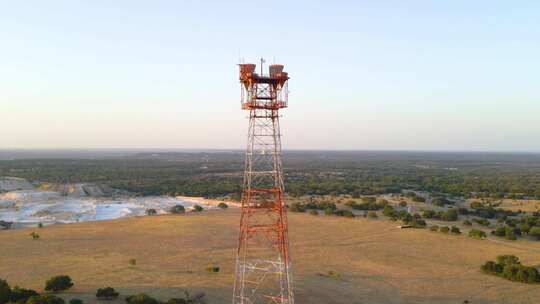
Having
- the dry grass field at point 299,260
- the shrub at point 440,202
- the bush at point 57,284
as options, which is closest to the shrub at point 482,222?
the dry grass field at point 299,260

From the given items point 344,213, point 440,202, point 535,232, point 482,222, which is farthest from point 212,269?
point 440,202

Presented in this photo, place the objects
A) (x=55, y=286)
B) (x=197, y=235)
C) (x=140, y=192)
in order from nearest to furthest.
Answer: (x=55, y=286) < (x=197, y=235) < (x=140, y=192)

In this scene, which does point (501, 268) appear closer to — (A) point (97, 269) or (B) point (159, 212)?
(A) point (97, 269)

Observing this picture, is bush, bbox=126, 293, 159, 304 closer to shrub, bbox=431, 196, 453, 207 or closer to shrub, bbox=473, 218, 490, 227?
shrub, bbox=473, 218, 490, 227

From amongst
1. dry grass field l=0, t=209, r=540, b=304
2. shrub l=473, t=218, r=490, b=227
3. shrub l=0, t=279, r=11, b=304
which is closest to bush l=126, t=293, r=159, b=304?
dry grass field l=0, t=209, r=540, b=304

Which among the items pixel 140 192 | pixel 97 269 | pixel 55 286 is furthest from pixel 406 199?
pixel 55 286

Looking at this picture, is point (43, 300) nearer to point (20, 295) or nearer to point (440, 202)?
point (20, 295)
